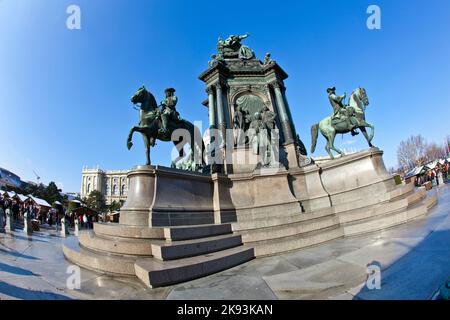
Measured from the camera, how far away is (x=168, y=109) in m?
10.4

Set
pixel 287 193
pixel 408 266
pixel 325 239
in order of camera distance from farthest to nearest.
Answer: pixel 287 193 < pixel 325 239 < pixel 408 266

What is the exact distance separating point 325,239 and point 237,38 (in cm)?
1716

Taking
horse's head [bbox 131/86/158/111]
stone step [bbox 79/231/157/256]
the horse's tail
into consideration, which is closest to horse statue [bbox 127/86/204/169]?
horse's head [bbox 131/86/158/111]

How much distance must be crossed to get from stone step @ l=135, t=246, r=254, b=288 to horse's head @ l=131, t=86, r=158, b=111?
6576 millimetres

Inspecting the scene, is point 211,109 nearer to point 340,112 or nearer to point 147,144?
point 147,144

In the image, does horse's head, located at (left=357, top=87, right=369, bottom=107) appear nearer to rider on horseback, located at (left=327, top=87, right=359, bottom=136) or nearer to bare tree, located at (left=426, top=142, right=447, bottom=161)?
rider on horseback, located at (left=327, top=87, right=359, bottom=136)

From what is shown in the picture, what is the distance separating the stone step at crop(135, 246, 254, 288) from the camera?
451 centimetres

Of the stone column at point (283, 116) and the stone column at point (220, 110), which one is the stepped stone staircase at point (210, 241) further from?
the stone column at point (220, 110)

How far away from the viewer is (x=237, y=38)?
18391 mm

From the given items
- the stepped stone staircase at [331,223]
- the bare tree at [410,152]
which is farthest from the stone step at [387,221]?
the bare tree at [410,152]

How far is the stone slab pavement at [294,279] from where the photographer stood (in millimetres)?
3035

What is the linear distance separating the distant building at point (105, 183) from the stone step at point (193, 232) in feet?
347
